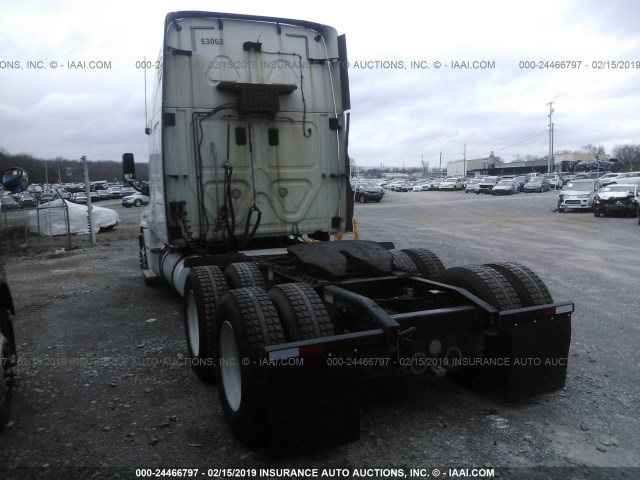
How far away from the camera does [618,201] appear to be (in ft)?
65.8

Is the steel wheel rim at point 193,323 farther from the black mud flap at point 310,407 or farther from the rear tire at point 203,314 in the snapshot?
the black mud flap at point 310,407

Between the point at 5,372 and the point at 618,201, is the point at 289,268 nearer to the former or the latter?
the point at 5,372

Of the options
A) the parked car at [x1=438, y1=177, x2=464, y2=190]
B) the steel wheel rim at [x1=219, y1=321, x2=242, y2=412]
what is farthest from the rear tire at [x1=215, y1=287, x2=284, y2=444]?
the parked car at [x1=438, y1=177, x2=464, y2=190]

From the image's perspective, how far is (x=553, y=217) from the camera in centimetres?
2125

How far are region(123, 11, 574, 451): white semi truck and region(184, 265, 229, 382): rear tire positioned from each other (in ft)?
0.05

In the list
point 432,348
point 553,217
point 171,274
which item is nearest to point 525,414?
point 432,348

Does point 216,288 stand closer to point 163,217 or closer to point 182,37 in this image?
point 163,217

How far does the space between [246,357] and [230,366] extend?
525mm

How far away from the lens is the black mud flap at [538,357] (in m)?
3.67

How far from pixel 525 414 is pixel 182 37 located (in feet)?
17.4

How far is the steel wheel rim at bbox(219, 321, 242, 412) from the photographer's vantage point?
3.48 meters

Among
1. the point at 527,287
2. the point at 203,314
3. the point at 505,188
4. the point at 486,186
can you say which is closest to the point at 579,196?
the point at 505,188

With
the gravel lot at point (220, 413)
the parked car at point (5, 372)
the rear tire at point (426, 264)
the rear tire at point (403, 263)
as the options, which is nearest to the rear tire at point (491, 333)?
the gravel lot at point (220, 413)

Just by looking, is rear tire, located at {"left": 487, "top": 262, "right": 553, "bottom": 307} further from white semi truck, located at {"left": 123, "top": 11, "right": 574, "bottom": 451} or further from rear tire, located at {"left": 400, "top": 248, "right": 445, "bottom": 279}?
rear tire, located at {"left": 400, "top": 248, "right": 445, "bottom": 279}
